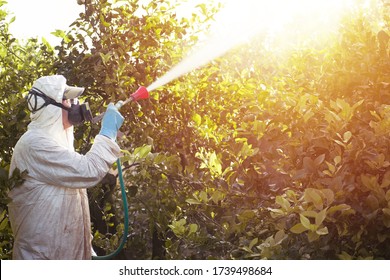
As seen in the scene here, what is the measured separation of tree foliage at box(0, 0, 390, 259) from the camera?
2938mm

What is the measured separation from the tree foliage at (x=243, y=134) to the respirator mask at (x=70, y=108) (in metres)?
0.34

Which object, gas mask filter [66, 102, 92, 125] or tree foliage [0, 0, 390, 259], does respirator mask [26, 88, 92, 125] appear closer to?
gas mask filter [66, 102, 92, 125]

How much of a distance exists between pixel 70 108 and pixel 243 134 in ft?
3.26

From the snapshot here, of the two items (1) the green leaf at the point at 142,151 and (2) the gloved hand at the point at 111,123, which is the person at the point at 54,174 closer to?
(2) the gloved hand at the point at 111,123

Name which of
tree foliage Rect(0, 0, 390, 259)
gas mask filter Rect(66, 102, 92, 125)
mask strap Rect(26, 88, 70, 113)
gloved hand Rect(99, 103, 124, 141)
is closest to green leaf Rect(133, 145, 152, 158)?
tree foliage Rect(0, 0, 390, 259)

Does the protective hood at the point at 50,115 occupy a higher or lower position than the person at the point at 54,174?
higher

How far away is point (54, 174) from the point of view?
Result: 143 inches

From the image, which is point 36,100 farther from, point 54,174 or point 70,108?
point 54,174

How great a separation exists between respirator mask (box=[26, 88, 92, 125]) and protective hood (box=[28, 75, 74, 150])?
0.04 feet

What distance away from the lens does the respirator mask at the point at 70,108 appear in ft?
12.3

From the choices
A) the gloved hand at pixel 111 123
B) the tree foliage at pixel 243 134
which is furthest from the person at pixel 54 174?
the tree foliage at pixel 243 134

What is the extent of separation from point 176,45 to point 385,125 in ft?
8.20

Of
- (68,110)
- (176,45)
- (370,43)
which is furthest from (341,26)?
(176,45)
